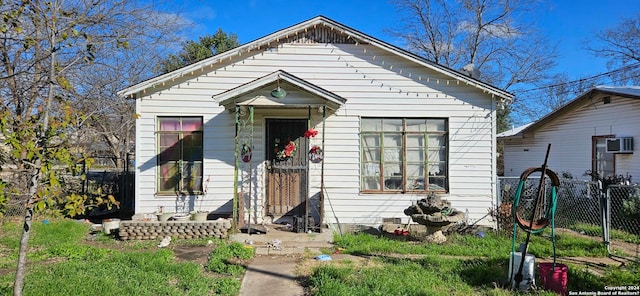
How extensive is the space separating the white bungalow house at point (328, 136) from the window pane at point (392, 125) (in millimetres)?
25

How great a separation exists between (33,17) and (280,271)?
14.2 feet

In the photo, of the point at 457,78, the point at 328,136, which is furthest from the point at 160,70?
the point at 457,78

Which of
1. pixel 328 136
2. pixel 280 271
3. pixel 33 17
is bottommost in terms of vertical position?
pixel 280 271

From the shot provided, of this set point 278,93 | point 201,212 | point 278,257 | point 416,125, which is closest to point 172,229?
point 201,212

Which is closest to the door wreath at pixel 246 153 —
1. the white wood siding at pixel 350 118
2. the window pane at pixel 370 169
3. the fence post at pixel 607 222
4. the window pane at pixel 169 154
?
the white wood siding at pixel 350 118

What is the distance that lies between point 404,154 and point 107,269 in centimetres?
611

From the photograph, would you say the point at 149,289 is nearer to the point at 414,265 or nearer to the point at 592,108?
the point at 414,265

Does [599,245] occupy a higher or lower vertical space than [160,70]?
lower

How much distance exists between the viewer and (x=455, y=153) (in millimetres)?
8461

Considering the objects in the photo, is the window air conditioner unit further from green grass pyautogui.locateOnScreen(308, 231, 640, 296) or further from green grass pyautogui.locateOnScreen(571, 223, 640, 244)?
green grass pyautogui.locateOnScreen(308, 231, 640, 296)

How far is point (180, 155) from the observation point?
841cm

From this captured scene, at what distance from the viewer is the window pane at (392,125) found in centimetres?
852

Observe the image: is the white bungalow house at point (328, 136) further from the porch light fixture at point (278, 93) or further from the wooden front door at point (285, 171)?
the porch light fixture at point (278, 93)

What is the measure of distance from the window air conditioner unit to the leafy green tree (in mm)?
19782
